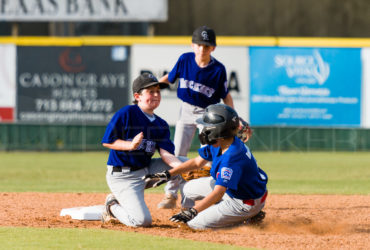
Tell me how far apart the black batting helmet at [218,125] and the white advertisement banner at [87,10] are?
47.4 feet

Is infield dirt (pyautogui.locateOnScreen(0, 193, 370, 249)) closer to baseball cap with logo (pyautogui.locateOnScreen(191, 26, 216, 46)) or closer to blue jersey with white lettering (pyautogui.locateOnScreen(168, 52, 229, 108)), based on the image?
blue jersey with white lettering (pyautogui.locateOnScreen(168, 52, 229, 108))

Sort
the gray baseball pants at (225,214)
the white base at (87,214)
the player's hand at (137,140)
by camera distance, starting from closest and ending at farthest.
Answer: the player's hand at (137,140) < the gray baseball pants at (225,214) < the white base at (87,214)

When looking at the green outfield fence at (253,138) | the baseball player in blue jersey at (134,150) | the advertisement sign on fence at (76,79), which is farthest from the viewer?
the advertisement sign on fence at (76,79)

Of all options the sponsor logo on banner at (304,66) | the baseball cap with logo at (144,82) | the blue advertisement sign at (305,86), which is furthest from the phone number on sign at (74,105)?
the baseball cap with logo at (144,82)

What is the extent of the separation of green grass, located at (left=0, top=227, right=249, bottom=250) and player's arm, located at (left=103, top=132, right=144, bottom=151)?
78cm

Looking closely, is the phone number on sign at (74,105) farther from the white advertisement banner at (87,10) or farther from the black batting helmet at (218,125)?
the black batting helmet at (218,125)

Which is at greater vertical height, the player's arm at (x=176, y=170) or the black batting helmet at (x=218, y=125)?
the black batting helmet at (x=218, y=125)

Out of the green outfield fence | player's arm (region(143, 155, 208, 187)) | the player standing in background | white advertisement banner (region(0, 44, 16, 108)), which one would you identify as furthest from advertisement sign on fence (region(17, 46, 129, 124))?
player's arm (region(143, 155, 208, 187))

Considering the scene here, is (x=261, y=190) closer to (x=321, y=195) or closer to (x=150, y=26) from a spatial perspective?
(x=321, y=195)

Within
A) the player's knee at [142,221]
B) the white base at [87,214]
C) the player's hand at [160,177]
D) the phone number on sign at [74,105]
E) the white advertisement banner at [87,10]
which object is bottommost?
the phone number on sign at [74,105]

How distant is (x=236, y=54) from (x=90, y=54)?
13.4 ft

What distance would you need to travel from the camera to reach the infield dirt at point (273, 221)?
216 inches

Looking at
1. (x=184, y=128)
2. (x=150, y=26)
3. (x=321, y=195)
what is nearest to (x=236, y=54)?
(x=150, y=26)

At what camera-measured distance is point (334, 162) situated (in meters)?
15.2
